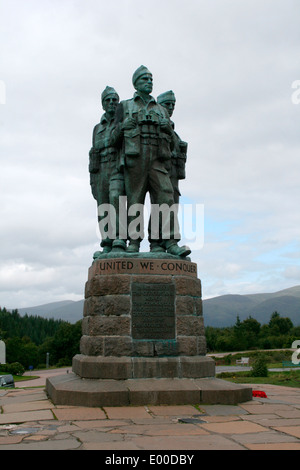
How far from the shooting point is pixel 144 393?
6.14 meters

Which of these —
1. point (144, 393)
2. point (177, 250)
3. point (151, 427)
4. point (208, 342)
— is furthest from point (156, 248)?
point (208, 342)

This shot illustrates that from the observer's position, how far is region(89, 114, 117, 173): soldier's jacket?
8.47m

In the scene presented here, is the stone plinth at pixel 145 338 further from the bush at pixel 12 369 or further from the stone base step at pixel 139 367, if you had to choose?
the bush at pixel 12 369

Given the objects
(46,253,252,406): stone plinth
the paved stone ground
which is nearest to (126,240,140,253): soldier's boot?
(46,253,252,406): stone plinth

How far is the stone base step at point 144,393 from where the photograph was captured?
6.07 metres

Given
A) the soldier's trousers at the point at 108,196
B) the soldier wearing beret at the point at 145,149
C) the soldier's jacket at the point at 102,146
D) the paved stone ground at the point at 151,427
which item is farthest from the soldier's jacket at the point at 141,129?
the paved stone ground at the point at 151,427

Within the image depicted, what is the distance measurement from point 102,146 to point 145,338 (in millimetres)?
3595

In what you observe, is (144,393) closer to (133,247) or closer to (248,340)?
(133,247)

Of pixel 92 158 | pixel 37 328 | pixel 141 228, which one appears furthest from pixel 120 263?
pixel 37 328

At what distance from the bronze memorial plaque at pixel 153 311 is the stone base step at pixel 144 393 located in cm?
70

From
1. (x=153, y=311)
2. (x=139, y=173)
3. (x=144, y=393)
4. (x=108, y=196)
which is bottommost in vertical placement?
(x=144, y=393)

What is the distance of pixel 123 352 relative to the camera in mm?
6863

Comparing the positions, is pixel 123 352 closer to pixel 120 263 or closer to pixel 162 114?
pixel 120 263
